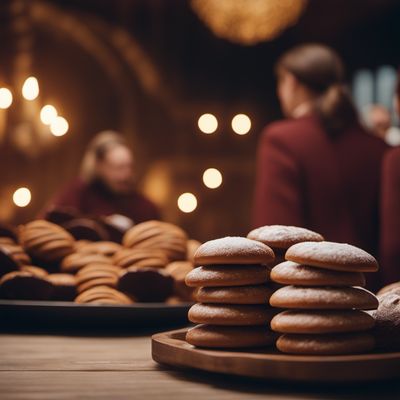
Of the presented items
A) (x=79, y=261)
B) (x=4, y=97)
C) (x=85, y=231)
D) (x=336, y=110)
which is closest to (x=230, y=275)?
(x=79, y=261)

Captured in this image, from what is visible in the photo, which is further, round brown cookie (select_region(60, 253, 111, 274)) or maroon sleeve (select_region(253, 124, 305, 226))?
maroon sleeve (select_region(253, 124, 305, 226))

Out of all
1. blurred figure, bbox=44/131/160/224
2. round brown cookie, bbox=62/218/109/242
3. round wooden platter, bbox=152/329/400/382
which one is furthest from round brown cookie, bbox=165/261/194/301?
blurred figure, bbox=44/131/160/224

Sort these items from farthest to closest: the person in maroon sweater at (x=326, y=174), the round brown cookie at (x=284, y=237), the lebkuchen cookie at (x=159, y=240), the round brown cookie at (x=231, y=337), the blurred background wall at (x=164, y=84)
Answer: the blurred background wall at (x=164, y=84), the person in maroon sweater at (x=326, y=174), the lebkuchen cookie at (x=159, y=240), the round brown cookie at (x=284, y=237), the round brown cookie at (x=231, y=337)

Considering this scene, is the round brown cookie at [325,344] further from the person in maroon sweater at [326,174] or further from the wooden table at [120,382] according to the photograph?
the person in maroon sweater at [326,174]

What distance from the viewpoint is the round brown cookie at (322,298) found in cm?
90

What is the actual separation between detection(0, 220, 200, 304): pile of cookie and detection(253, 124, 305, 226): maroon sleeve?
1.18 metres

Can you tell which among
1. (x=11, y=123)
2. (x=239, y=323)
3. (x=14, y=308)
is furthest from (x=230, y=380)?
(x=11, y=123)

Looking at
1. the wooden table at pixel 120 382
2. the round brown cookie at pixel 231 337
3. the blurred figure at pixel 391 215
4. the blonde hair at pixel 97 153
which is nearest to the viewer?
the wooden table at pixel 120 382

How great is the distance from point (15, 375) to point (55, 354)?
0.63ft

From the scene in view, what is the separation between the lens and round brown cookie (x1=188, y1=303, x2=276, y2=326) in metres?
0.95

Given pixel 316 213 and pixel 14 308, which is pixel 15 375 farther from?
pixel 316 213

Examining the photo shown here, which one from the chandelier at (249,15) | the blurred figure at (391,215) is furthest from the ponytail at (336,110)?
the chandelier at (249,15)

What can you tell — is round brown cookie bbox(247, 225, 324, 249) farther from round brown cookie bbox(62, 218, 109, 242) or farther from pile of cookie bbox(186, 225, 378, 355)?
round brown cookie bbox(62, 218, 109, 242)

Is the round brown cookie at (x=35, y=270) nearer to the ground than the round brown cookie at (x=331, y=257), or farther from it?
farther from it
